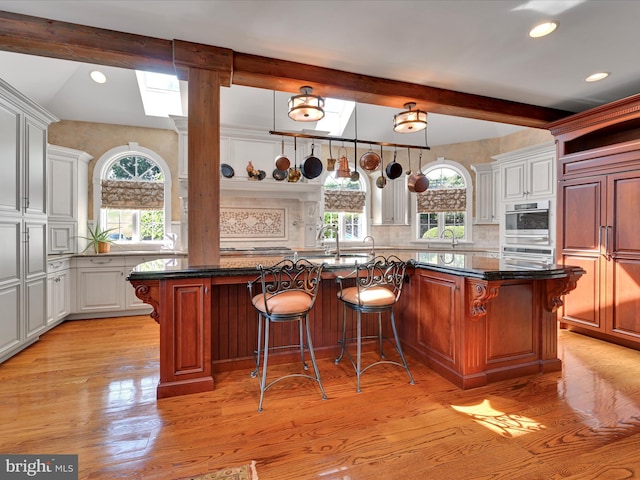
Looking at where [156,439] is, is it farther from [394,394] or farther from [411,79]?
[411,79]

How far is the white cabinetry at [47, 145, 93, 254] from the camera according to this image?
13.6 feet

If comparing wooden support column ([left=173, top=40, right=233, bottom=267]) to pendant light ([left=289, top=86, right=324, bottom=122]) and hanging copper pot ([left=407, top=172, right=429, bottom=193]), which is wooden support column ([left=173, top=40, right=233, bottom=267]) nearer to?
pendant light ([left=289, top=86, right=324, bottom=122])

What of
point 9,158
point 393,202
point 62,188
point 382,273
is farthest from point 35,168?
point 393,202

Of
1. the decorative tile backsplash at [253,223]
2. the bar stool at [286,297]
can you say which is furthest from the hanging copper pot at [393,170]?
the decorative tile backsplash at [253,223]

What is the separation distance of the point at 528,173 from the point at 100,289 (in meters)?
5.96

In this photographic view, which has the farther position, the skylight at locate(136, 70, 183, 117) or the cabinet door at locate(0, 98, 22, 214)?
the skylight at locate(136, 70, 183, 117)

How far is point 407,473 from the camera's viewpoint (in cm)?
156

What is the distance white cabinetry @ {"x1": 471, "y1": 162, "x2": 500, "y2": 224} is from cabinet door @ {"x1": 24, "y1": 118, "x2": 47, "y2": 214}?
19.8 ft

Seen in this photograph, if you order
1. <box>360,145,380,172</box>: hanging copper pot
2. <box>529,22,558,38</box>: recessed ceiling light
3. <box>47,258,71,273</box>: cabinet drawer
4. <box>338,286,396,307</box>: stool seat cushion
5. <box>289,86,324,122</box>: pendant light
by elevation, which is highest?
<box>529,22,558,38</box>: recessed ceiling light

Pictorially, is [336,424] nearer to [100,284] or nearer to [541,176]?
[100,284]

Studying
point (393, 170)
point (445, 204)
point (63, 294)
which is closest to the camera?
point (393, 170)

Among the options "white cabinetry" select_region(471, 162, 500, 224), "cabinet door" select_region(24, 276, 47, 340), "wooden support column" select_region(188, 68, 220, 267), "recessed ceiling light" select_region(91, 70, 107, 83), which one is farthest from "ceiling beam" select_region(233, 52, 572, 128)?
"cabinet door" select_region(24, 276, 47, 340)

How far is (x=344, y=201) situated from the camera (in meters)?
6.20

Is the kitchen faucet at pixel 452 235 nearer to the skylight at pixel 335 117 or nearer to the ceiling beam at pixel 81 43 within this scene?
the skylight at pixel 335 117
